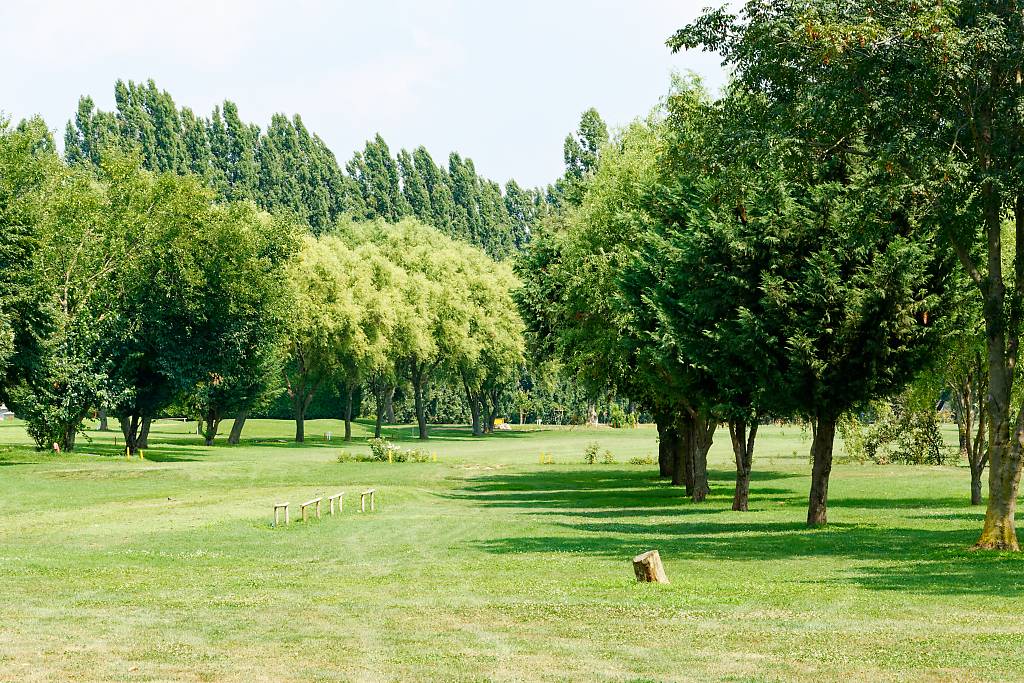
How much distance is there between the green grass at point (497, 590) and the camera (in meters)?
12.8

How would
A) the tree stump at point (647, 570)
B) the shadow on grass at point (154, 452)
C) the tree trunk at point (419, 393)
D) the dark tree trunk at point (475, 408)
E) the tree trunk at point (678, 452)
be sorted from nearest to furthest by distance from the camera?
the tree stump at point (647, 570)
the tree trunk at point (678, 452)
the shadow on grass at point (154, 452)
the tree trunk at point (419, 393)
the dark tree trunk at point (475, 408)

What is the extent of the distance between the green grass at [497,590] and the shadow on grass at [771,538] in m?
0.12

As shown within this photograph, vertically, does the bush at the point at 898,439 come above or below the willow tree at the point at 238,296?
below

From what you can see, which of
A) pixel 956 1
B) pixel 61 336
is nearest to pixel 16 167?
pixel 61 336

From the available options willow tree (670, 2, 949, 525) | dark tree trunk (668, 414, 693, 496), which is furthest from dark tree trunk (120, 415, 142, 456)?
willow tree (670, 2, 949, 525)

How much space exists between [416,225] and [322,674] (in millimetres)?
98780

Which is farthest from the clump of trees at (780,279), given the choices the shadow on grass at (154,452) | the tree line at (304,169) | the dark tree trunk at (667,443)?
the tree line at (304,169)

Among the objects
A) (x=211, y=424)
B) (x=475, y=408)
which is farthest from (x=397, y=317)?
(x=475, y=408)

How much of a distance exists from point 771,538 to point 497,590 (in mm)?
12313

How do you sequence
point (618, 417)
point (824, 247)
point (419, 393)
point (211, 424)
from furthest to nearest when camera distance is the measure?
point (618, 417) → point (419, 393) → point (211, 424) → point (824, 247)

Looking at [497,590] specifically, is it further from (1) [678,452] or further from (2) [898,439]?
(2) [898,439]

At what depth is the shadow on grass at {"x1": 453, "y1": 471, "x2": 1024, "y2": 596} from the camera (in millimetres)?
21172

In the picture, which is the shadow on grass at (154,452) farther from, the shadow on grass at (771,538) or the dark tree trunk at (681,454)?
the dark tree trunk at (681,454)

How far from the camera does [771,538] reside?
96.6ft
